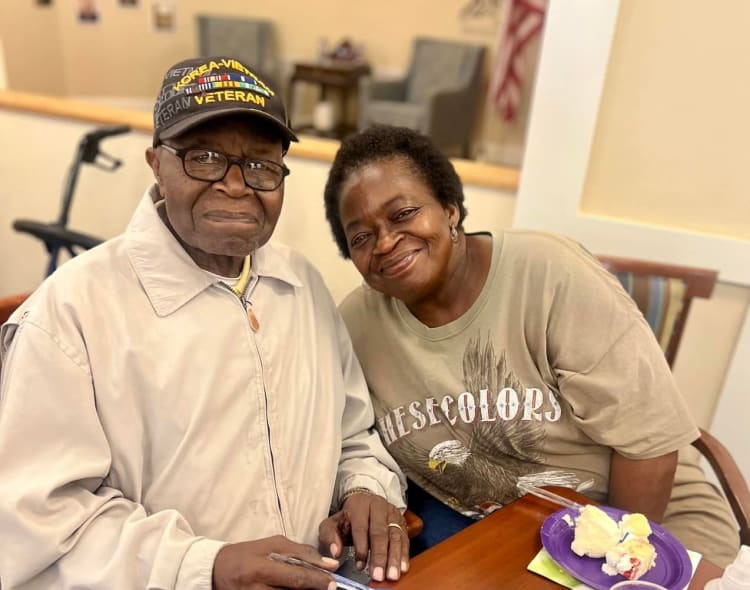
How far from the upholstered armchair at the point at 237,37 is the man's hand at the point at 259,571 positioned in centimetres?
599

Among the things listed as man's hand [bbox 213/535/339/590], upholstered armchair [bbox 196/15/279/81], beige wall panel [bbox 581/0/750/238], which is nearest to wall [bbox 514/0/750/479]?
beige wall panel [bbox 581/0/750/238]

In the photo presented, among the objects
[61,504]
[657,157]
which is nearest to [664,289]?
[657,157]

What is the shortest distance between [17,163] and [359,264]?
200cm

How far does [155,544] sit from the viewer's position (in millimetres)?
861

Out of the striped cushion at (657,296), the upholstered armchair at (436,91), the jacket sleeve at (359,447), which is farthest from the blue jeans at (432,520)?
the upholstered armchair at (436,91)

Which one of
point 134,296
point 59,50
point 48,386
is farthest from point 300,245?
point 59,50

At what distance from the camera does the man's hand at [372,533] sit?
3.02 ft

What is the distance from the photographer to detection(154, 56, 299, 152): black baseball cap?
3.01 ft

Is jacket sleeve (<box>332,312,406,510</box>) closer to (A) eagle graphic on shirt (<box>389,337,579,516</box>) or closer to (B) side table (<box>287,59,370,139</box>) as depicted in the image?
(A) eagle graphic on shirt (<box>389,337,579,516</box>)

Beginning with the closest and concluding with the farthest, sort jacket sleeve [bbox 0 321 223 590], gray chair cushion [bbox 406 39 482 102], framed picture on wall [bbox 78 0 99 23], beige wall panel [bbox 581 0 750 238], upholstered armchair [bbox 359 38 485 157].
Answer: jacket sleeve [bbox 0 321 223 590]
beige wall panel [bbox 581 0 750 238]
upholstered armchair [bbox 359 38 485 157]
gray chair cushion [bbox 406 39 482 102]
framed picture on wall [bbox 78 0 99 23]

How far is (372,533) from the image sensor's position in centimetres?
102

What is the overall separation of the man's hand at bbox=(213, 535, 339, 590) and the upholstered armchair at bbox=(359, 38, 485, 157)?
15.4 ft

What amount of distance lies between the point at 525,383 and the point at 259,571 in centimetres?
60

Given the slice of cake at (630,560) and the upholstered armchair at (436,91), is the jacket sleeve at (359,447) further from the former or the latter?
the upholstered armchair at (436,91)
